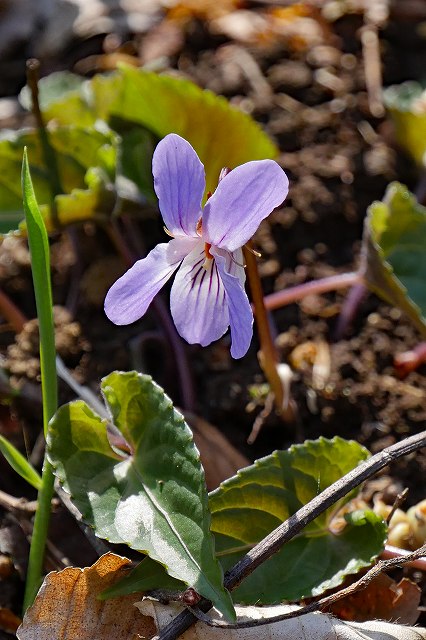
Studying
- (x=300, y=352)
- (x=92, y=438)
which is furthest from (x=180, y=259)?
(x=300, y=352)

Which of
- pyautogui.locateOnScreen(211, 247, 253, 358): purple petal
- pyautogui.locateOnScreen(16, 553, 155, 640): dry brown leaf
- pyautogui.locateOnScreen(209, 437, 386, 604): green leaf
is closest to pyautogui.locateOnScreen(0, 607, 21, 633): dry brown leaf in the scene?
pyautogui.locateOnScreen(16, 553, 155, 640): dry brown leaf

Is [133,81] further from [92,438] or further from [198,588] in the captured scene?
[198,588]

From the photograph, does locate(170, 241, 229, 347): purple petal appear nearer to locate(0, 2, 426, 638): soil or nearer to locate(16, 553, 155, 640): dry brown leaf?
locate(16, 553, 155, 640): dry brown leaf

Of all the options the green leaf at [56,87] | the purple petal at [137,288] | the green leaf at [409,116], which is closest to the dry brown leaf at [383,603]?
the purple petal at [137,288]

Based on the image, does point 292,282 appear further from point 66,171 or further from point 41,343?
Result: point 41,343

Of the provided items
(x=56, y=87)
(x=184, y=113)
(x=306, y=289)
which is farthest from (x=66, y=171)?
(x=306, y=289)
